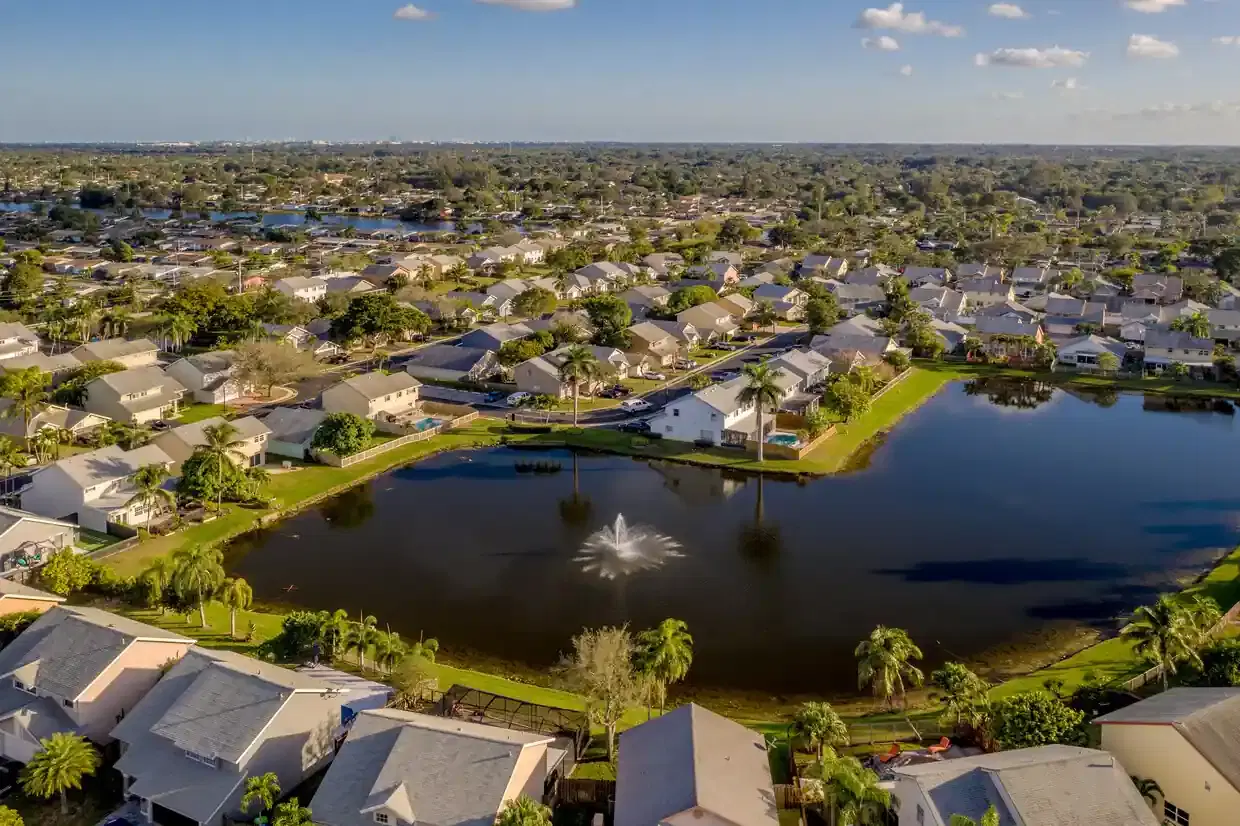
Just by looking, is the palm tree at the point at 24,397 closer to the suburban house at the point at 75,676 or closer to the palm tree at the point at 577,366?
the suburban house at the point at 75,676

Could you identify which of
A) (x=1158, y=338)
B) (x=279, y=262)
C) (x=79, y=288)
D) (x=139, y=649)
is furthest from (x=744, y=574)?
(x=279, y=262)

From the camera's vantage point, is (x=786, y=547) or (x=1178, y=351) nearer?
(x=786, y=547)

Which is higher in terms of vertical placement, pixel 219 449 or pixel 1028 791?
pixel 219 449

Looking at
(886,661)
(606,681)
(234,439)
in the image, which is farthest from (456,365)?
(886,661)

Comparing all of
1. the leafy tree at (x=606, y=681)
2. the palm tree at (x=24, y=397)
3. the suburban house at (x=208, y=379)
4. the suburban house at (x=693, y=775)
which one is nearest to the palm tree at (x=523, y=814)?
the suburban house at (x=693, y=775)

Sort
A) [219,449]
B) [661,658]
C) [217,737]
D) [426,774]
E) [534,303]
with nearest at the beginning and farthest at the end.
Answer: [426,774] < [217,737] < [661,658] < [219,449] < [534,303]

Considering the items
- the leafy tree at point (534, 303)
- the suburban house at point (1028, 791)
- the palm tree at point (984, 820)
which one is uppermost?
the leafy tree at point (534, 303)

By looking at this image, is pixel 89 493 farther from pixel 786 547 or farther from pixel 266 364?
pixel 786 547

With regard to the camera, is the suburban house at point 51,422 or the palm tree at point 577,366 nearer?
the suburban house at point 51,422
